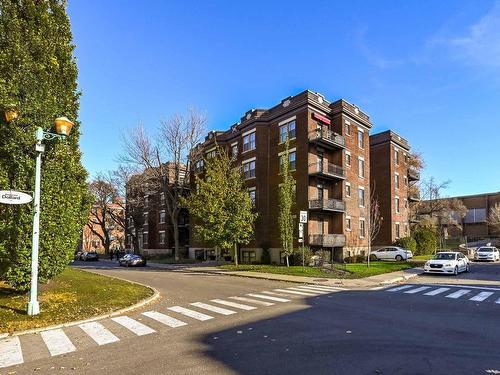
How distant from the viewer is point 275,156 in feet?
131

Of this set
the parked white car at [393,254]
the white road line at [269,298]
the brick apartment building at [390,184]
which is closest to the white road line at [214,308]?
the white road line at [269,298]

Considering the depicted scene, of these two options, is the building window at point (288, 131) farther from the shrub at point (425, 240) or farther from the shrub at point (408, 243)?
the shrub at point (425, 240)

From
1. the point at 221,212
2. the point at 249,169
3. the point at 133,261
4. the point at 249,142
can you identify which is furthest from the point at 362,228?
the point at 133,261

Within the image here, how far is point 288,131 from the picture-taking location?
125 feet

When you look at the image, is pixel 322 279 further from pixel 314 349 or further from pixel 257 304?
pixel 314 349

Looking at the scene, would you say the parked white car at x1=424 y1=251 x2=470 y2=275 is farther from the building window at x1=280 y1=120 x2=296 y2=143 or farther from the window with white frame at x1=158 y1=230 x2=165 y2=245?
the window with white frame at x1=158 y1=230 x2=165 y2=245

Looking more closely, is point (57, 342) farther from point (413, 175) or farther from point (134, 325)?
point (413, 175)

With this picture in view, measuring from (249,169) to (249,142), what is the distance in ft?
9.17

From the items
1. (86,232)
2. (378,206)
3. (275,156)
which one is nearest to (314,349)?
(275,156)

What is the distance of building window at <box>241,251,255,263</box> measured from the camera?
40375 millimetres

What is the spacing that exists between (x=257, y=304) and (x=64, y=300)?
20.1 ft

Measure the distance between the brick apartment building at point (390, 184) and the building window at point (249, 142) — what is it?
54.4 ft

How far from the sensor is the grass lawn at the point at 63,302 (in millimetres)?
10273

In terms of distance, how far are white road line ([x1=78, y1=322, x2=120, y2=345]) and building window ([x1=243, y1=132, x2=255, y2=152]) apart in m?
32.8
